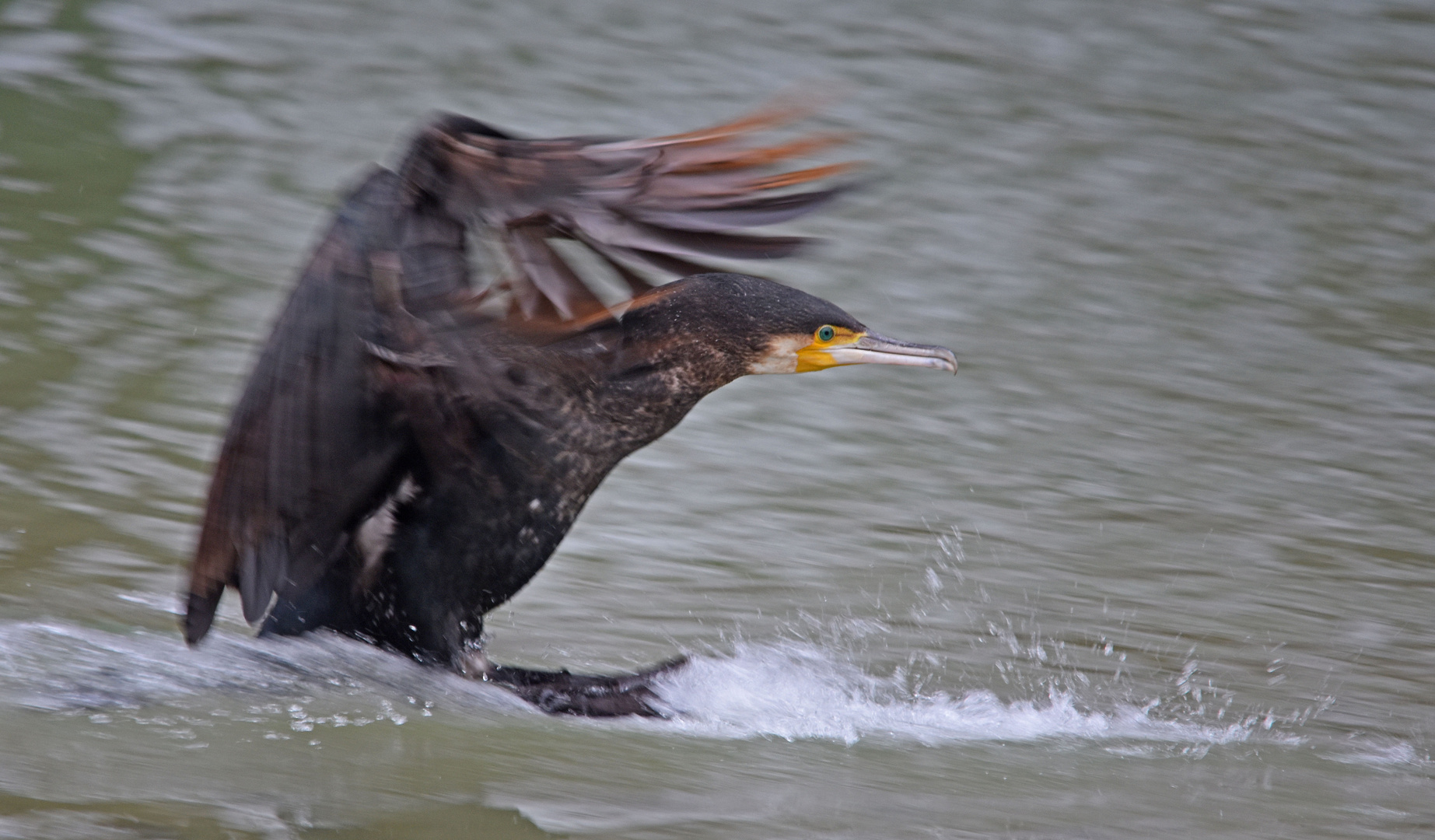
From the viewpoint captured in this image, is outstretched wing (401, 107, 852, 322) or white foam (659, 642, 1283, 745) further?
white foam (659, 642, 1283, 745)

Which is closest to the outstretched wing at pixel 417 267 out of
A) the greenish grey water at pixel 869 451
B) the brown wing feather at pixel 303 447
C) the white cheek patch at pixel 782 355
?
the brown wing feather at pixel 303 447

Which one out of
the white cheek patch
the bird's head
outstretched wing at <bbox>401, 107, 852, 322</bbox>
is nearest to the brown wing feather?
outstretched wing at <bbox>401, 107, 852, 322</bbox>

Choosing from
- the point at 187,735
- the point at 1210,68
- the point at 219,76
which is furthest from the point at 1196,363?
the point at 219,76

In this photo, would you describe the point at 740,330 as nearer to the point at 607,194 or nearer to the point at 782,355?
the point at 782,355

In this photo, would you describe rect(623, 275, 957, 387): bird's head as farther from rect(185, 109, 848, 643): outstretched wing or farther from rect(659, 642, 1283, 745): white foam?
rect(659, 642, 1283, 745): white foam

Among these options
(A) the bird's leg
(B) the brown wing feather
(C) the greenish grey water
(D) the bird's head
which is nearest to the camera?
(B) the brown wing feather

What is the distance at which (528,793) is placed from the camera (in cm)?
304

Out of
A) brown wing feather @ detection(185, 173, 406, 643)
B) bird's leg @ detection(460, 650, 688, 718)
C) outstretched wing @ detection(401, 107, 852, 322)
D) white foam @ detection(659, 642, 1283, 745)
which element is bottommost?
white foam @ detection(659, 642, 1283, 745)

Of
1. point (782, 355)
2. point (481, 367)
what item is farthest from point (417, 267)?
point (782, 355)

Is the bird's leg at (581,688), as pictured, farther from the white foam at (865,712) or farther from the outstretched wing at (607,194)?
the outstretched wing at (607,194)

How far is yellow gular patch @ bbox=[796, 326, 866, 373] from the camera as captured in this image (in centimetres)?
336

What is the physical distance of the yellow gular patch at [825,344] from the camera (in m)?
3.36

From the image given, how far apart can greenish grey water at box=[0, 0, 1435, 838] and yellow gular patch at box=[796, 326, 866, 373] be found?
727mm

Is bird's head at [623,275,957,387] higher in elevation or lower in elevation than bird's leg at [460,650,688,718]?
higher
